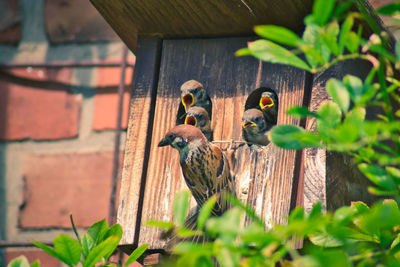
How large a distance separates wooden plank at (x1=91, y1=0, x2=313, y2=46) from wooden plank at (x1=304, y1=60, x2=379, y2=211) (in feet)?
0.46

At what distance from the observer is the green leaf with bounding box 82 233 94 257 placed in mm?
1124

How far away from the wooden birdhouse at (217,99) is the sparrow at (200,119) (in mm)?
17

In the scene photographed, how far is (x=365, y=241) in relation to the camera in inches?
43.8

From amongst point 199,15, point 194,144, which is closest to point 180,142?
point 194,144

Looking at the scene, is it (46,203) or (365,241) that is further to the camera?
(46,203)

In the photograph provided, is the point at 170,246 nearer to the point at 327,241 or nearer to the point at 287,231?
the point at 327,241

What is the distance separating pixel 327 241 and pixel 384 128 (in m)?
0.43

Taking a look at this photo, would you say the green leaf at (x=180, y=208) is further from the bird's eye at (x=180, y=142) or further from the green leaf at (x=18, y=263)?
the bird's eye at (x=180, y=142)

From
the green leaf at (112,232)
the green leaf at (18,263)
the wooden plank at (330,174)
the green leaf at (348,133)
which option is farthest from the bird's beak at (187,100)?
the green leaf at (348,133)

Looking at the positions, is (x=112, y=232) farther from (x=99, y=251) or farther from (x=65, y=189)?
(x=65, y=189)

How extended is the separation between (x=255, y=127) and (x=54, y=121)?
0.94 m

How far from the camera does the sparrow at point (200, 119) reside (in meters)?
1.59

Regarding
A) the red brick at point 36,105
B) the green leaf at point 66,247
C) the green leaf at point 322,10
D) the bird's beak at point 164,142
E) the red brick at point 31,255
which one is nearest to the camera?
the green leaf at point 322,10

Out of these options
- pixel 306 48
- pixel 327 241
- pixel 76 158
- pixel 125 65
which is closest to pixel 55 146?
pixel 76 158
